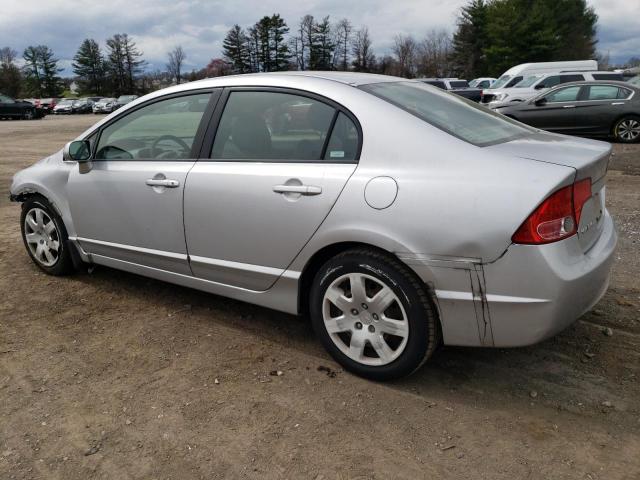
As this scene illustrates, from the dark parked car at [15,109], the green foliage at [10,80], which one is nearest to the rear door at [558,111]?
the dark parked car at [15,109]

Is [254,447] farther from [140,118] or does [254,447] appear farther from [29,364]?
[140,118]

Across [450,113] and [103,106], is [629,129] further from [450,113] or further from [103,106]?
[103,106]

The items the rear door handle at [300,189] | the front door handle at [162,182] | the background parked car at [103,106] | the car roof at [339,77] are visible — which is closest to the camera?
the rear door handle at [300,189]

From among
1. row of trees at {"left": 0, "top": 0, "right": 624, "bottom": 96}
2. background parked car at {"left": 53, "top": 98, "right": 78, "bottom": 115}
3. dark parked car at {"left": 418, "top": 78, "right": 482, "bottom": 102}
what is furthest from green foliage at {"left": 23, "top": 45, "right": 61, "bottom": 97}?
dark parked car at {"left": 418, "top": 78, "right": 482, "bottom": 102}

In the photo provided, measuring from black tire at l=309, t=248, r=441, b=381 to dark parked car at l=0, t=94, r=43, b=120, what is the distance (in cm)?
3780

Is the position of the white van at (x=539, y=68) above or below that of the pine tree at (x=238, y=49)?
below

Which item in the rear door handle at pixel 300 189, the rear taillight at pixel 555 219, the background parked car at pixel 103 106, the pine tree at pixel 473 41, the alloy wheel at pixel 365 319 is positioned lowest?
the alloy wheel at pixel 365 319

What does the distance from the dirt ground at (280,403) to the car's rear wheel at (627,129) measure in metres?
10.0

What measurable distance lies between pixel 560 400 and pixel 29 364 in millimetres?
2947

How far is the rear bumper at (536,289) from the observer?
2424 millimetres

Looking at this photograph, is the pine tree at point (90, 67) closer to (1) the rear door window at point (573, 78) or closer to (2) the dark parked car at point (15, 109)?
(2) the dark parked car at point (15, 109)

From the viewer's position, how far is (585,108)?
12.6m

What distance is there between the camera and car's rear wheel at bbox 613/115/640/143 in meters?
12.4

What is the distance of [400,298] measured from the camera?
271 cm
